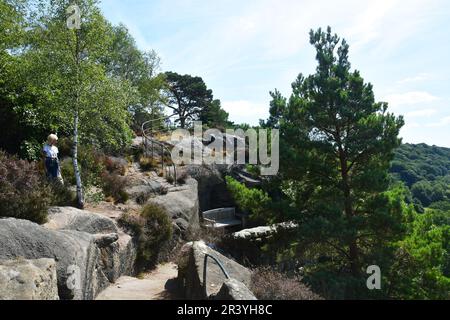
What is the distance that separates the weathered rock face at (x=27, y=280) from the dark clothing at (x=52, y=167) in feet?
19.5

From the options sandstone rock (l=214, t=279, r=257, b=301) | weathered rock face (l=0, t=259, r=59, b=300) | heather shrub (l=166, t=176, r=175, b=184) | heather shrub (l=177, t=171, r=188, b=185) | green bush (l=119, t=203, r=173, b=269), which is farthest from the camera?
heather shrub (l=177, t=171, r=188, b=185)

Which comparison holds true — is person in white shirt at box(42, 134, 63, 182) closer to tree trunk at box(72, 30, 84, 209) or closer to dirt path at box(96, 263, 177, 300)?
tree trunk at box(72, 30, 84, 209)

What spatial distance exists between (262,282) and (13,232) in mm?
4726

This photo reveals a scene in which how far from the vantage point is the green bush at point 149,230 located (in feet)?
40.2

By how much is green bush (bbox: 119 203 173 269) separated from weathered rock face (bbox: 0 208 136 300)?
122 cm

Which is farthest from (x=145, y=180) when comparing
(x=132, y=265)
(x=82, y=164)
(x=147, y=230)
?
(x=132, y=265)

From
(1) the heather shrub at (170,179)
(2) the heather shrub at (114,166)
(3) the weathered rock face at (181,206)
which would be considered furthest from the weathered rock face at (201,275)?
→ (1) the heather shrub at (170,179)

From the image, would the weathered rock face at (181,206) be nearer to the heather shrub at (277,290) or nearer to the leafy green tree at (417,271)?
the heather shrub at (277,290)

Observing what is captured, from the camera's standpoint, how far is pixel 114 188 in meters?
15.6

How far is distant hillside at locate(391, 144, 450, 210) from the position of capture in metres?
74.7

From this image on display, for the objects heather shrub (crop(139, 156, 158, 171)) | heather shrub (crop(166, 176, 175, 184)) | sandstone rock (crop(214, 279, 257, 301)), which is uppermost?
heather shrub (crop(139, 156, 158, 171))

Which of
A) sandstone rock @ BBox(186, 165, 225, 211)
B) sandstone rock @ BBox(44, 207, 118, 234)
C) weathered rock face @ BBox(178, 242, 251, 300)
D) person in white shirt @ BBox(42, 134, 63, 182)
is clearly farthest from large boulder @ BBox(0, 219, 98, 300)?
sandstone rock @ BBox(186, 165, 225, 211)

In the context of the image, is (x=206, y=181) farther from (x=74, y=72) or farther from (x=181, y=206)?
(x=74, y=72)
